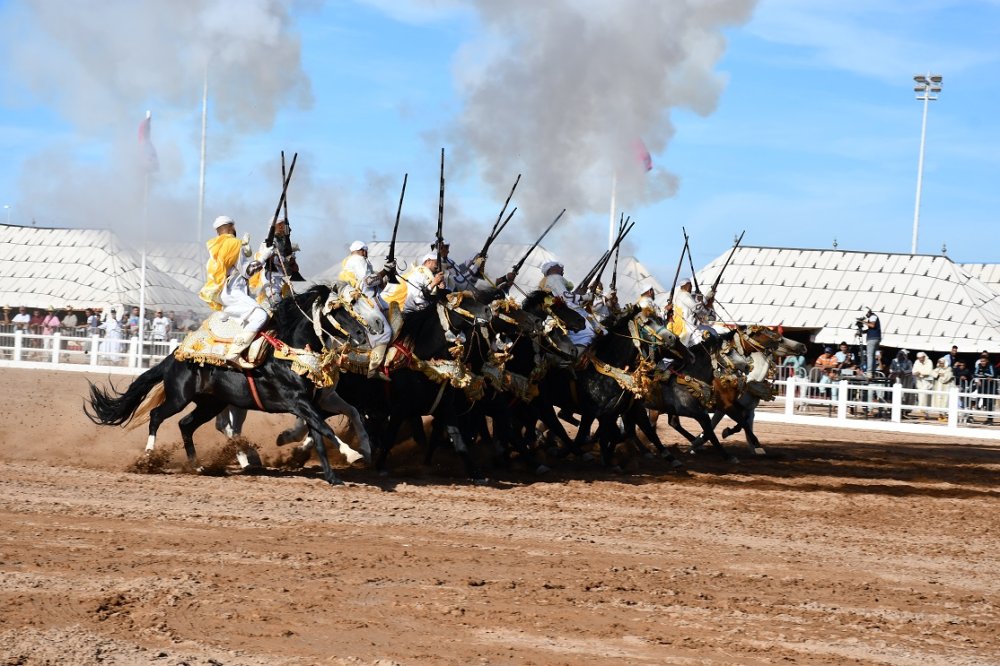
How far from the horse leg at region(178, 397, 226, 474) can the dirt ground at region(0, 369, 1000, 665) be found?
0.23 m

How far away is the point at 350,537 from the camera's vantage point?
9.94 meters

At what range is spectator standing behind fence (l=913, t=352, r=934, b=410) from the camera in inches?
1061

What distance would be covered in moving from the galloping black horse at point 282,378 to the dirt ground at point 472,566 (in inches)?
26.8

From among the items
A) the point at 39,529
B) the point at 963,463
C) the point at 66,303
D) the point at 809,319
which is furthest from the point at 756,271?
the point at 39,529

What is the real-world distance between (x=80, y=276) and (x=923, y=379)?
31.1 metres

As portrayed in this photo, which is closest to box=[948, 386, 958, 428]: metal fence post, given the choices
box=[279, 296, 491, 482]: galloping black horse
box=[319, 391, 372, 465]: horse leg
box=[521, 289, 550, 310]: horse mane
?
box=[521, 289, 550, 310]: horse mane

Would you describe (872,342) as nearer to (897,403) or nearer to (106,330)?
(897,403)

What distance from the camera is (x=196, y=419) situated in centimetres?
1409

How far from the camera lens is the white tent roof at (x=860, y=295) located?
33219mm

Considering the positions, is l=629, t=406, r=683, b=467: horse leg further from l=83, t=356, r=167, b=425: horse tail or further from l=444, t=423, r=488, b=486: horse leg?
l=83, t=356, r=167, b=425: horse tail

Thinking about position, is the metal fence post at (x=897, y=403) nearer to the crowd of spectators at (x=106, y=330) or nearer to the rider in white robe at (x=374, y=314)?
the rider in white robe at (x=374, y=314)

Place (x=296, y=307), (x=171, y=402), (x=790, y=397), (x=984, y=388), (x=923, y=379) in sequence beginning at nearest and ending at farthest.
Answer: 1. (x=296, y=307)
2. (x=171, y=402)
3. (x=790, y=397)
4. (x=984, y=388)
5. (x=923, y=379)

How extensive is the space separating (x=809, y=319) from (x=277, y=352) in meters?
24.9

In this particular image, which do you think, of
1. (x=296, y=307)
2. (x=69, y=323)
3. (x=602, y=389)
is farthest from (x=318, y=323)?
(x=69, y=323)
